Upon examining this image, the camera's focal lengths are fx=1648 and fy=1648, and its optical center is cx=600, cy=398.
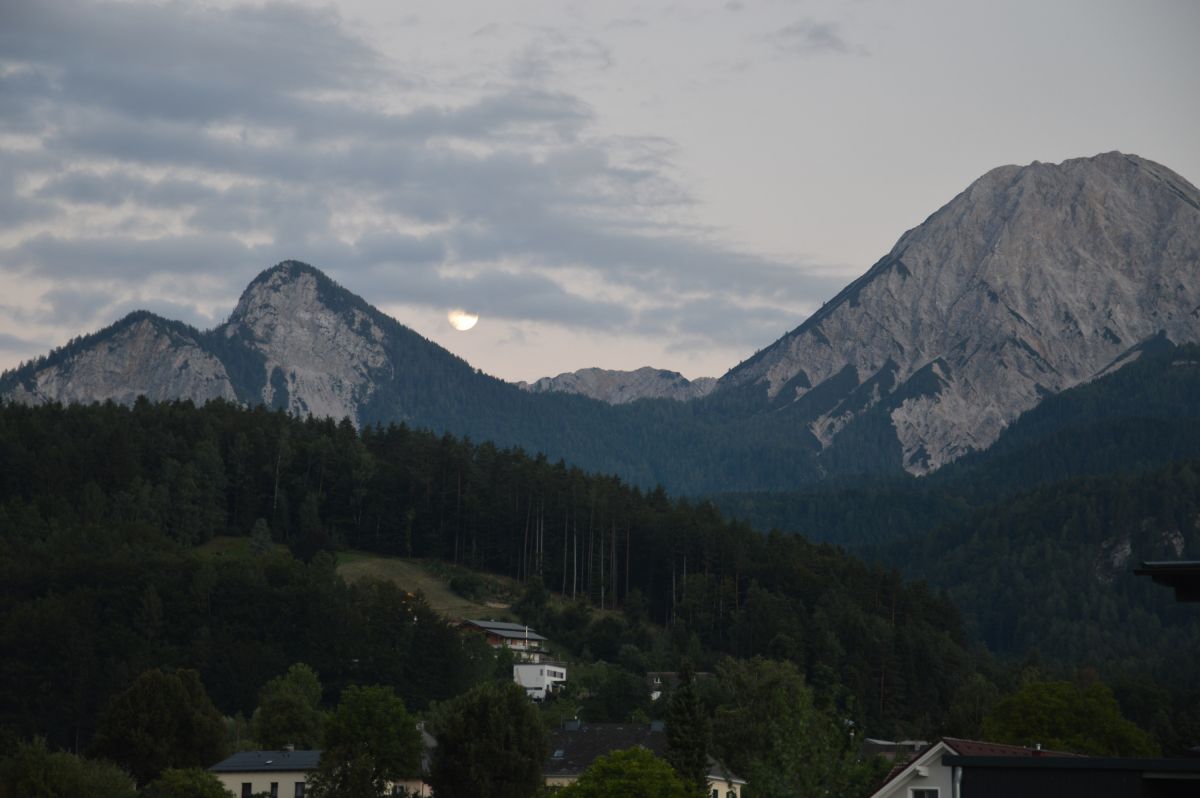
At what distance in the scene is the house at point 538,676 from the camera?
159750mm

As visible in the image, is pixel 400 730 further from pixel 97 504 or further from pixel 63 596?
pixel 97 504

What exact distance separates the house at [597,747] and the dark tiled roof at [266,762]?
50.2 ft

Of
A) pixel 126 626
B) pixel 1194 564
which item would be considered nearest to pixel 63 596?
pixel 126 626

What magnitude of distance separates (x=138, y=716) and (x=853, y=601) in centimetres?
10123

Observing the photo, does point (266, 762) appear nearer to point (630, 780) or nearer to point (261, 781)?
point (261, 781)

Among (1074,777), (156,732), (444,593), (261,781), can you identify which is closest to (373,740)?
(261,781)

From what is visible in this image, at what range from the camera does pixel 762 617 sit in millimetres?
182500

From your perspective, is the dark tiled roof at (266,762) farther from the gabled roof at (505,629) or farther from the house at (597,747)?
the gabled roof at (505,629)

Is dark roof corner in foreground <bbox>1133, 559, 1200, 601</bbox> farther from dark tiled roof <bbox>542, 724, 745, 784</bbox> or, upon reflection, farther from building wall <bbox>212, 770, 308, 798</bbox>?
building wall <bbox>212, 770, 308, 798</bbox>

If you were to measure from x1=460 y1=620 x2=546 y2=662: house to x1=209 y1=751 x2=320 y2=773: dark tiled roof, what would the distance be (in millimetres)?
62436

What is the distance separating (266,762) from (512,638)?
71.0 metres

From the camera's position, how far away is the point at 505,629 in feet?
577

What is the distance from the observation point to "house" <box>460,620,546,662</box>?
170500mm

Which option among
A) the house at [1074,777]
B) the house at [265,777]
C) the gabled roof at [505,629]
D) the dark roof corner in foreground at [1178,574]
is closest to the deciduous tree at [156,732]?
the house at [265,777]
